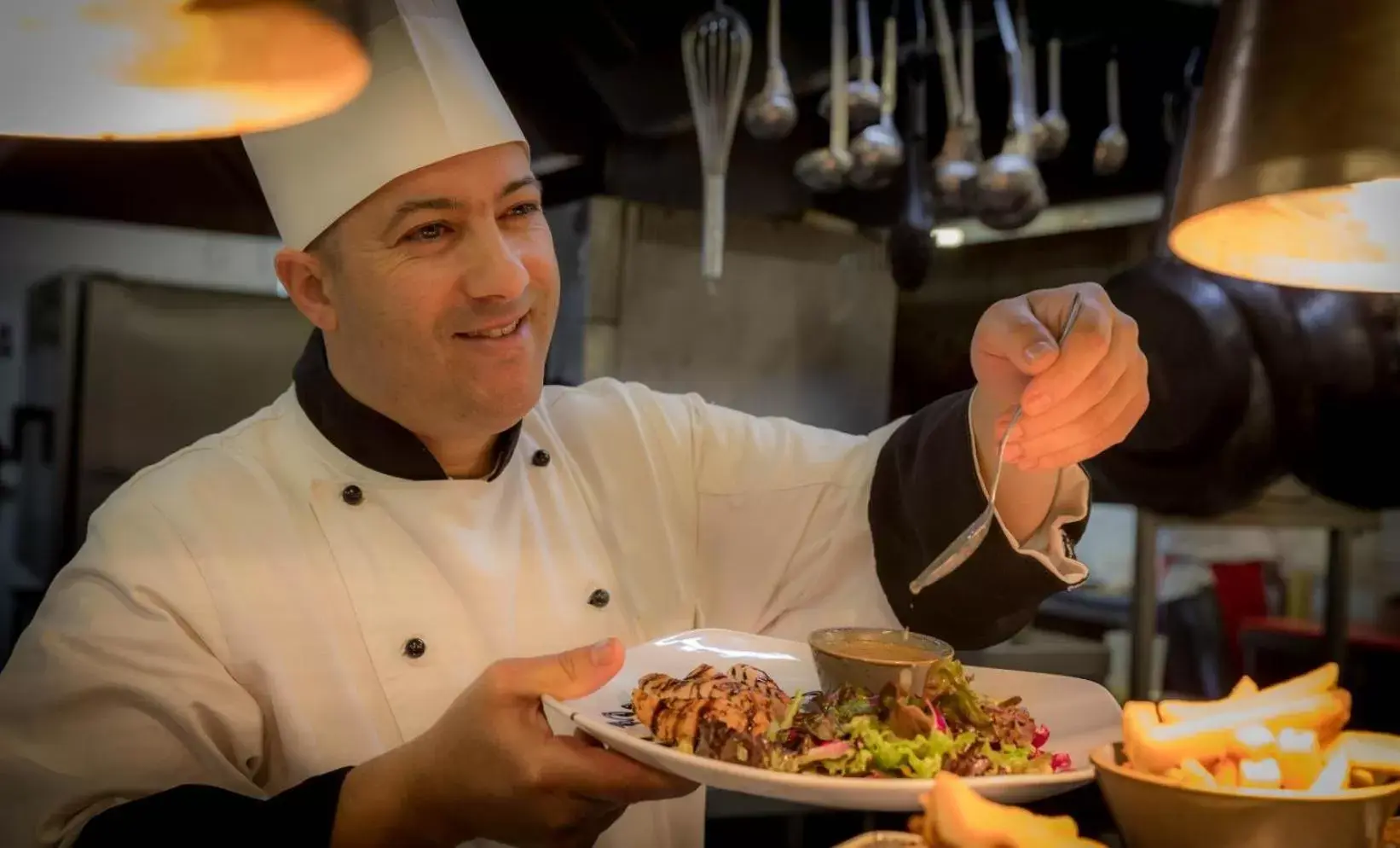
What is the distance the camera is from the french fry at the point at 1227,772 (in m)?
0.66

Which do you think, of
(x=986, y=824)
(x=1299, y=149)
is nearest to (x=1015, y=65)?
(x=1299, y=149)

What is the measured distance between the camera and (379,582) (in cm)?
120

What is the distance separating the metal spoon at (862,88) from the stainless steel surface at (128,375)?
3.60 feet

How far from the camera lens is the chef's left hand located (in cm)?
100

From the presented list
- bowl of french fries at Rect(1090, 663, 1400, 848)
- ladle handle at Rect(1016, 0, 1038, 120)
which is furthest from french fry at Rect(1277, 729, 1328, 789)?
ladle handle at Rect(1016, 0, 1038, 120)

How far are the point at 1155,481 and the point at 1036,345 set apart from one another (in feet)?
5.00

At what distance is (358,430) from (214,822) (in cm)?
44

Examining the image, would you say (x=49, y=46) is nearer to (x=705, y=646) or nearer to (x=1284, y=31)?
(x=705, y=646)

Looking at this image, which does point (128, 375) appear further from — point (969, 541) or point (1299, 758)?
point (1299, 758)

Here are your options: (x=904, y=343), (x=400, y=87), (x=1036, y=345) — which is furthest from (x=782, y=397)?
(x=400, y=87)

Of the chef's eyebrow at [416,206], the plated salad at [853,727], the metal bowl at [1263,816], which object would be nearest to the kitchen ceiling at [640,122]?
the chef's eyebrow at [416,206]

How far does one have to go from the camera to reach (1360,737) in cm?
71

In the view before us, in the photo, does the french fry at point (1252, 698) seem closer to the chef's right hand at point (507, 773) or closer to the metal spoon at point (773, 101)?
the chef's right hand at point (507, 773)

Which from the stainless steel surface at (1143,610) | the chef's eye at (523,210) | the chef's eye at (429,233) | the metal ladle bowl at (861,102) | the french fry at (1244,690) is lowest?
the stainless steel surface at (1143,610)
